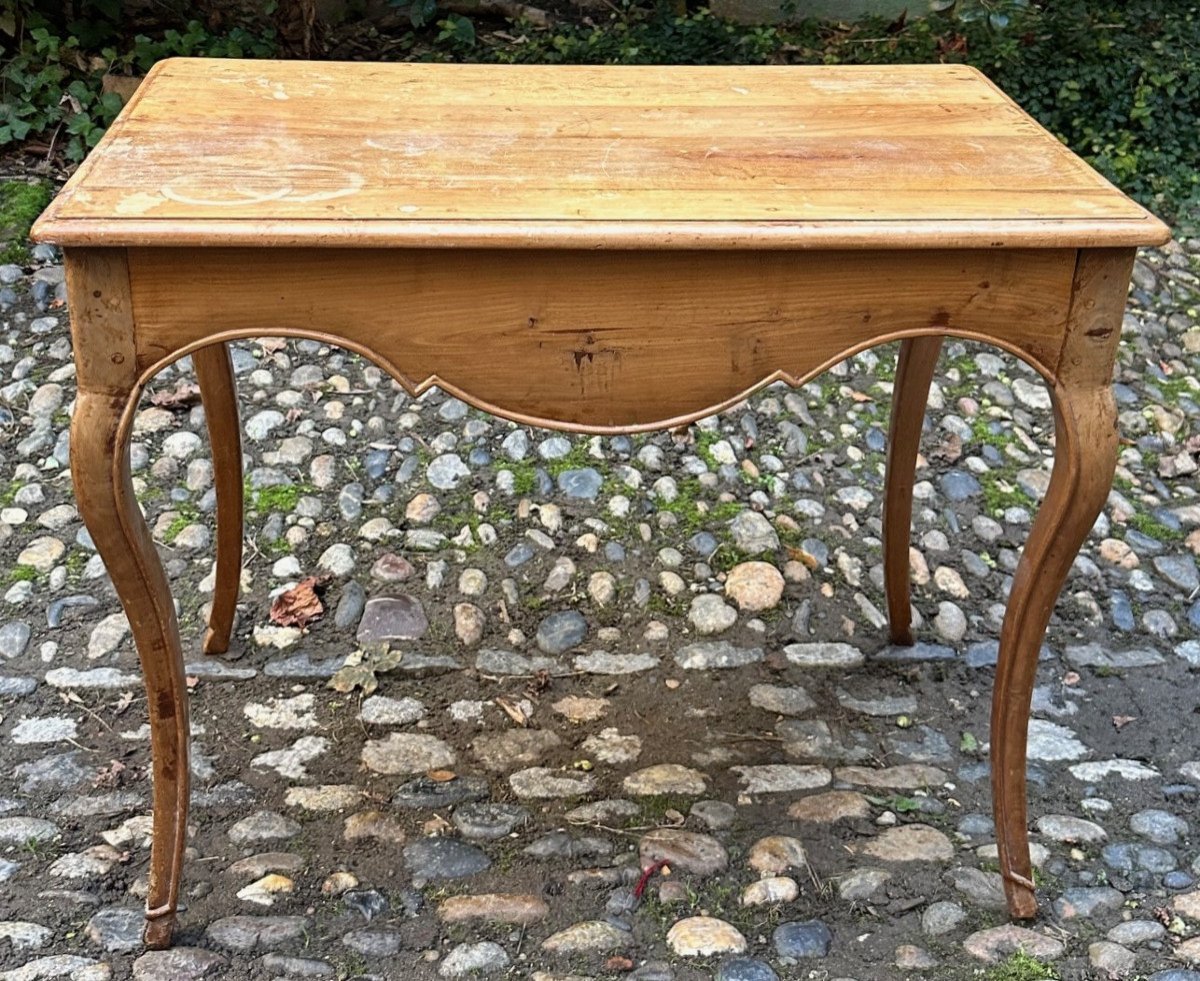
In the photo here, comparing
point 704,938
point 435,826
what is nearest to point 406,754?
point 435,826

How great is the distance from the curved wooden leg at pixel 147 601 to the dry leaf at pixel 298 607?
0.75 meters

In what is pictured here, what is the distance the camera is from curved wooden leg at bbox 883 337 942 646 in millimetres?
2256

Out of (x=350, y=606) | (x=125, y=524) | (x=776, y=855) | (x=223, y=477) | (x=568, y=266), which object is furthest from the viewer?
(x=350, y=606)

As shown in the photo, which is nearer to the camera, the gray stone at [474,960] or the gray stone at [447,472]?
the gray stone at [474,960]

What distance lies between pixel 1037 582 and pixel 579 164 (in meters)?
0.85

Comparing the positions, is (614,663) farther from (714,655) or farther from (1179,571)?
(1179,571)

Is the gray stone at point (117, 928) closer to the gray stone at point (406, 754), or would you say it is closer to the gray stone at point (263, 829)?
the gray stone at point (263, 829)

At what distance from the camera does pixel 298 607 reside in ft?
8.46

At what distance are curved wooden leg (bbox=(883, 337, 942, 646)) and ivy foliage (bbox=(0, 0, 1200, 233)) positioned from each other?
2221 millimetres

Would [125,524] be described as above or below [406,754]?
above

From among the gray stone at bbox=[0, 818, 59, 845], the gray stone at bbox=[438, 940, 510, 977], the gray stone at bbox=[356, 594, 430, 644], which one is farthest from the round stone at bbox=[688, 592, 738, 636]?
the gray stone at bbox=[0, 818, 59, 845]

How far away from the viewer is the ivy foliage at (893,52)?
423cm

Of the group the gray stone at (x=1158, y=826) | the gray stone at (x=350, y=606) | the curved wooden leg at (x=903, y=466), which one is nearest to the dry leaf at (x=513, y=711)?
the gray stone at (x=350, y=606)

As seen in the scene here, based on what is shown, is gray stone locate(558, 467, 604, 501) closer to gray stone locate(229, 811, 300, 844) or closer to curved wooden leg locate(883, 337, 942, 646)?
curved wooden leg locate(883, 337, 942, 646)
